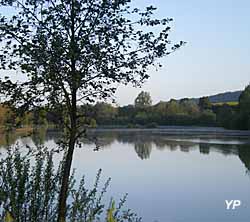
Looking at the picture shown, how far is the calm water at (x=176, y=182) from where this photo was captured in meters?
8.62

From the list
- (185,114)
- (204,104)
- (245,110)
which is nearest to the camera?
(245,110)

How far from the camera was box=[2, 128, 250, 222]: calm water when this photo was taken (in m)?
8.62

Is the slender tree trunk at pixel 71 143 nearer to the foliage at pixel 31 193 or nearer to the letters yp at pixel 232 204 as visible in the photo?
the foliage at pixel 31 193

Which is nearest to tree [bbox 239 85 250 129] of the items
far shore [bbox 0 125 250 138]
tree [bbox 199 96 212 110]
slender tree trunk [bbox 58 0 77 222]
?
far shore [bbox 0 125 250 138]

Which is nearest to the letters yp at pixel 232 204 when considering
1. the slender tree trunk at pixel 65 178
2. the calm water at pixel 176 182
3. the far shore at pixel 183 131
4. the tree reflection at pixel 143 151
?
the calm water at pixel 176 182

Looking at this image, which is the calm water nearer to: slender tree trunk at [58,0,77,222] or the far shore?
slender tree trunk at [58,0,77,222]

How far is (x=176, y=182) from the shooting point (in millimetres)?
12758

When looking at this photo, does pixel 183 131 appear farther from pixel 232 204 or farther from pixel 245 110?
pixel 232 204

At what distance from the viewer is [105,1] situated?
3371 mm

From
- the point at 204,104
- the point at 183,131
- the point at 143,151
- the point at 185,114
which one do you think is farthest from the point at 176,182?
the point at 204,104

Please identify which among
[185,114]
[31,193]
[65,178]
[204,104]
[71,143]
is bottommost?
[31,193]

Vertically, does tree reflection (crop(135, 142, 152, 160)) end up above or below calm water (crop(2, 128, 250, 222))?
above

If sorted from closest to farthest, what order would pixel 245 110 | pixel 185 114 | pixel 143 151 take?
1. pixel 143 151
2. pixel 245 110
3. pixel 185 114

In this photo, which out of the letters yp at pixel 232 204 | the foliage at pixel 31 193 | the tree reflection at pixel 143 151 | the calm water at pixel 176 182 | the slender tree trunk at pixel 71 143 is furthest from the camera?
the tree reflection at pixel 143 151
